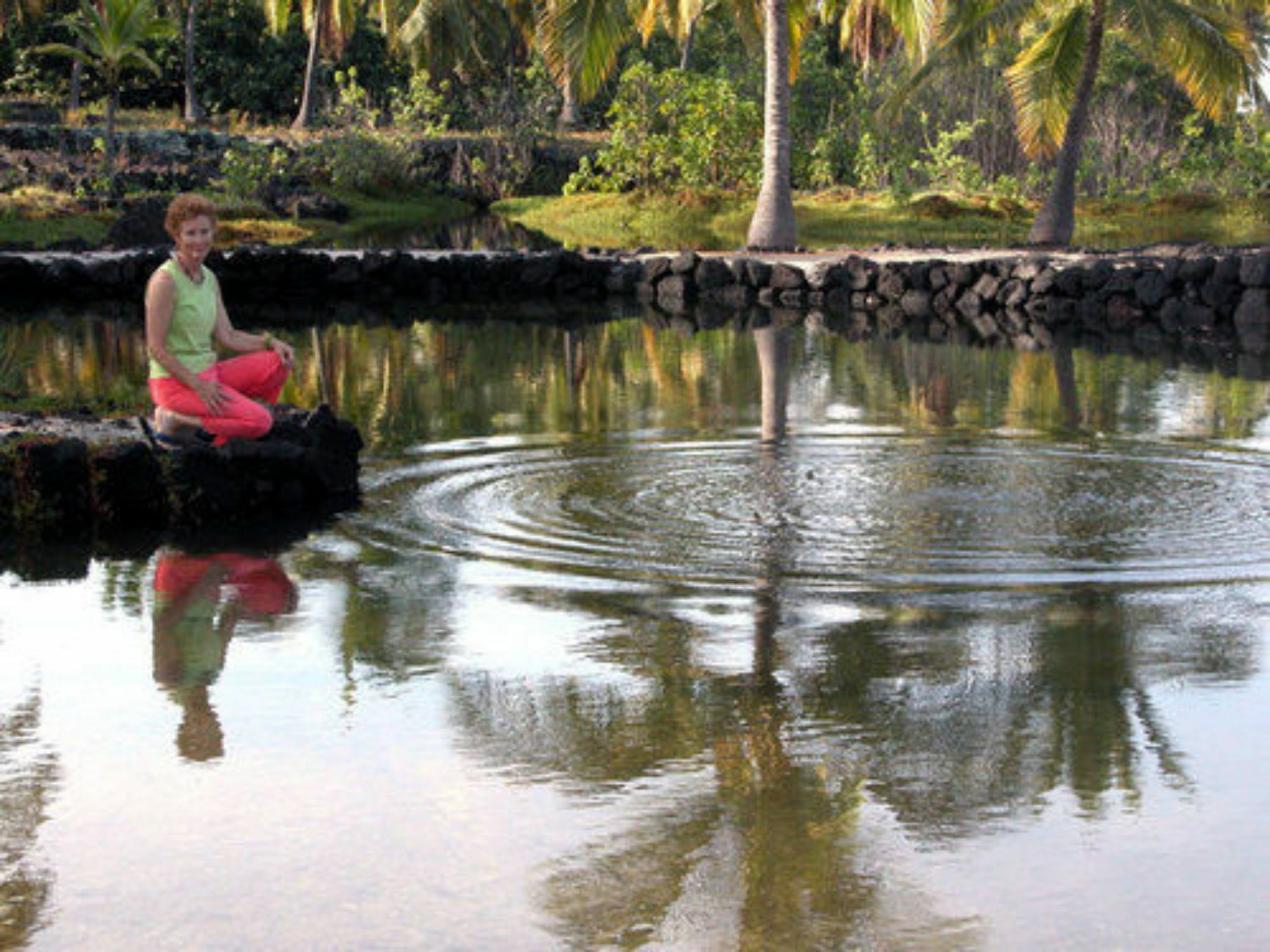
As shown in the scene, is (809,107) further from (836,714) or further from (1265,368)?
(836,714)

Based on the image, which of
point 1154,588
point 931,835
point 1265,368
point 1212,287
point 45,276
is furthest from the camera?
point 45,276

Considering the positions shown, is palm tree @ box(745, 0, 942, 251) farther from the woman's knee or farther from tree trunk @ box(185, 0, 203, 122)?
tree trunk @ box(185, 0, 203, 122)

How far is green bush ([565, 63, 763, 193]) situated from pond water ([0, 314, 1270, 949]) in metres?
31.1

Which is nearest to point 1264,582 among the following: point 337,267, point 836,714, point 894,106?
point 836,714

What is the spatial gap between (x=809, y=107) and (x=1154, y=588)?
45.8 meters

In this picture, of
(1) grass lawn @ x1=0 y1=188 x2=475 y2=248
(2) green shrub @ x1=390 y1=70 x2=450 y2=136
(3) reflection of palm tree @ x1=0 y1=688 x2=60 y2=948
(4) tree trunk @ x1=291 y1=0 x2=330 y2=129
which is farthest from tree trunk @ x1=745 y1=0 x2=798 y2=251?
(3) reflection of palm tree @ x1=0 y1=688 x2=60 y2=948

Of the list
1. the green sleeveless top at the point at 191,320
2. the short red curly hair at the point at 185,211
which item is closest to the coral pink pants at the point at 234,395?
the green sleeveless top at the point at 191,320

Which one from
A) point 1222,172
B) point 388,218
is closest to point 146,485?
point 388,218

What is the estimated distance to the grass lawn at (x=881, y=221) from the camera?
1465 inches

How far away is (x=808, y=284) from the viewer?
25422 millimetres

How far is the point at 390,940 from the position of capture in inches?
170

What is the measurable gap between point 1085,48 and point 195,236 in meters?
23.5

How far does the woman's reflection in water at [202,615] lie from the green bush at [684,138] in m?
34.2

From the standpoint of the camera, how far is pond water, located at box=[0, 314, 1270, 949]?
454cm
